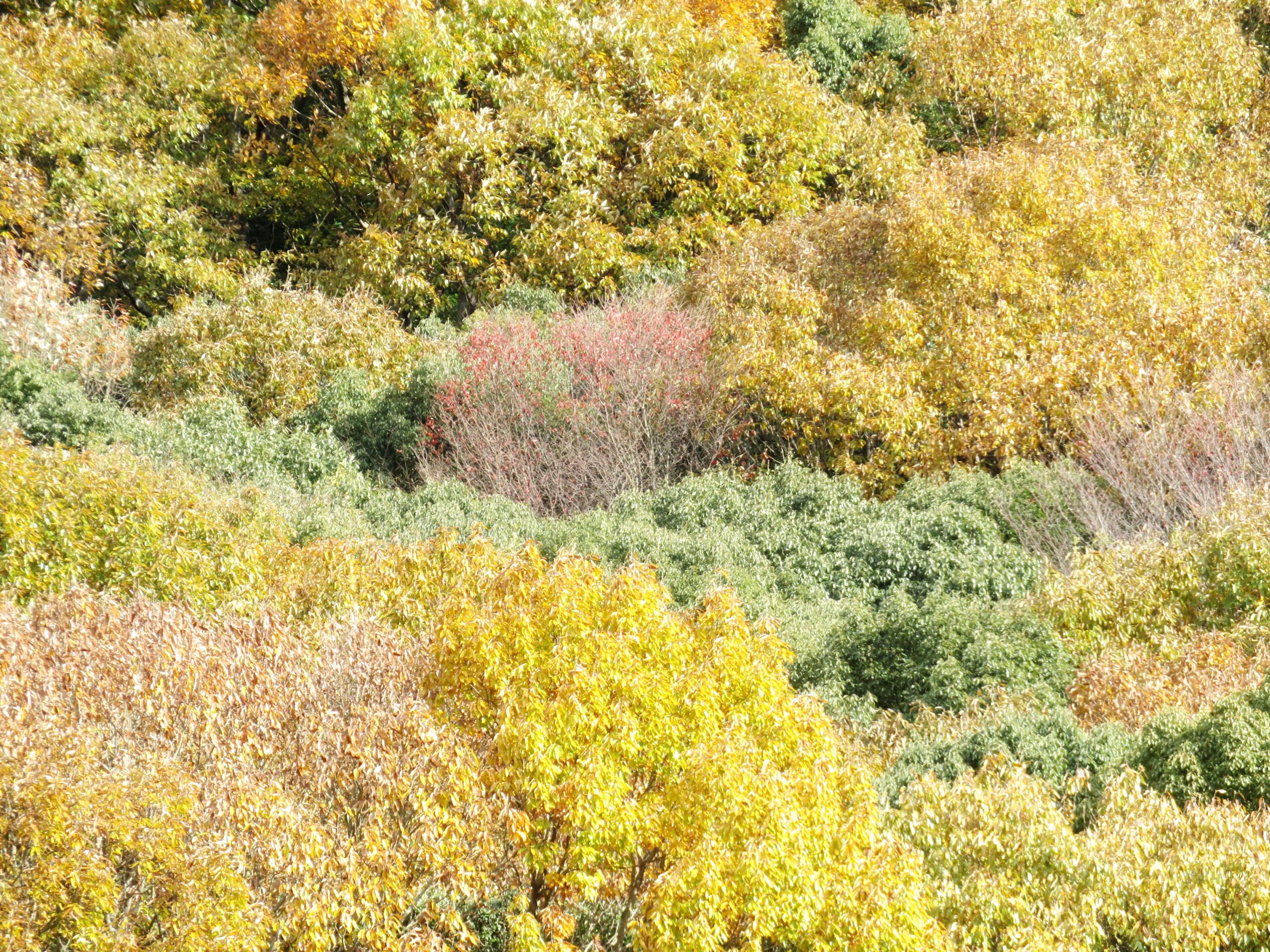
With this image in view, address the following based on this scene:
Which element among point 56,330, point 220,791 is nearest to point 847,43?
point 56,330

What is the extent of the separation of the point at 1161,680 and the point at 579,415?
10.7 meters

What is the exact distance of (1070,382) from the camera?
2045 centimetres

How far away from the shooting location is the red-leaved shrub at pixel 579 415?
863 inches

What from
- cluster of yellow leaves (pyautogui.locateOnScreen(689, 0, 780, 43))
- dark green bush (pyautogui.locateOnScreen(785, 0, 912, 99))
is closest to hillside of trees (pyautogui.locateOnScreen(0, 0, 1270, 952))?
dark green bush (pyautogui.locateOnScreen(785, 0, 912, 99))

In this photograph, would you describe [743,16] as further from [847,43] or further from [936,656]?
[936,656]

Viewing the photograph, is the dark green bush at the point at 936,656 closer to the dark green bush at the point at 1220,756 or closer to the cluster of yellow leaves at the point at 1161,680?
the cluster of yellow leaves at the point at 1161,680

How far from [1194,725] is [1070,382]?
383 inches

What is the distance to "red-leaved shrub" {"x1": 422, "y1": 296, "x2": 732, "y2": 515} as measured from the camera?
71.9 ft

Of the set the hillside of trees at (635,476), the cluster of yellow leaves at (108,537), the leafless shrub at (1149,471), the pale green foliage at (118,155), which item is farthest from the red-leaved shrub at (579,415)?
the pale green foliage at (118,155)

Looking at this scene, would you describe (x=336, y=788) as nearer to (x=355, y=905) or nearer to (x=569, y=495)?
(x=355, y=905)

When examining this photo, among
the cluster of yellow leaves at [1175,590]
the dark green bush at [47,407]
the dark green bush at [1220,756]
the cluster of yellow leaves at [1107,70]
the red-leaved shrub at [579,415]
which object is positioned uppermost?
the cluster of yellow leaves at [1107,70]

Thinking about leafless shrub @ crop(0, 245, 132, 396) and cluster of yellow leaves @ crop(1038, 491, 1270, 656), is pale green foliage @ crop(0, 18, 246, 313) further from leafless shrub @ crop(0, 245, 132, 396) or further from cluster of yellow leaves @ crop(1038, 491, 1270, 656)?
cluster of yellow leaves @ crop(1038, 491, 1270, 656)

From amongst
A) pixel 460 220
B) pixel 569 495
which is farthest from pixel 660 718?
pixel 460 220

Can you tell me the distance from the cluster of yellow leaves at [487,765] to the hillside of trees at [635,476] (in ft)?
0.15
